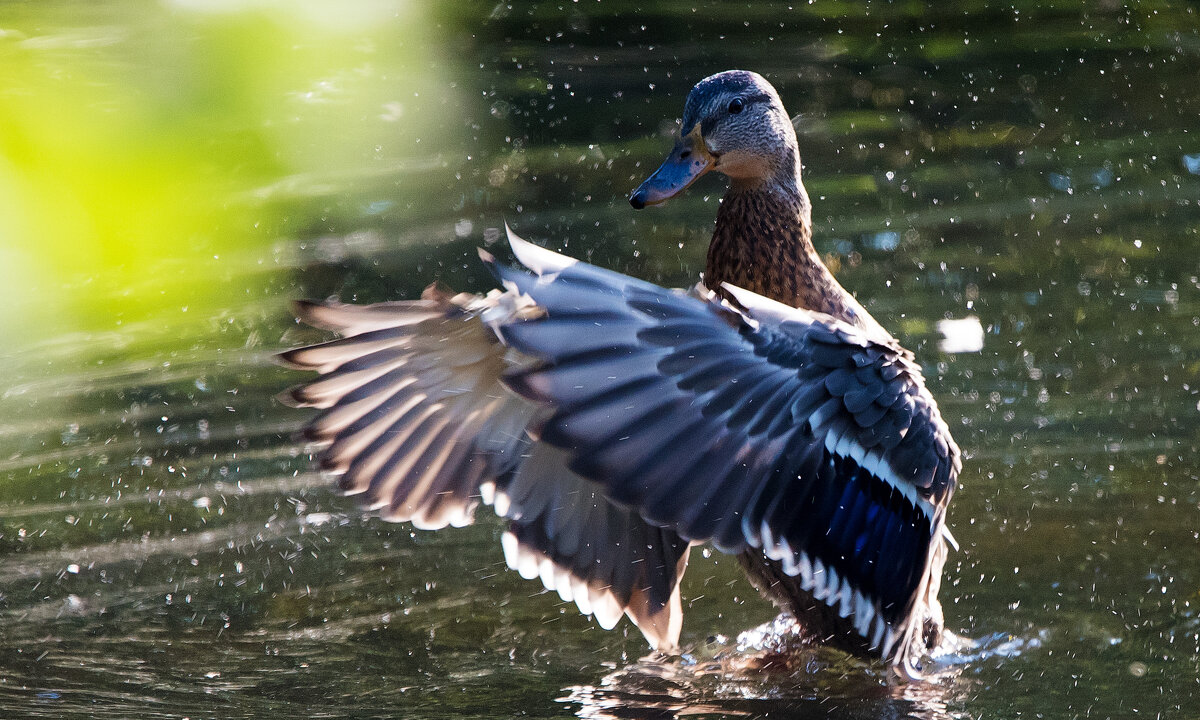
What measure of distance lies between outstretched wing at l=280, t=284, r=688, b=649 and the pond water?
27 centimetres

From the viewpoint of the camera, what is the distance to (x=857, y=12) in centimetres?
1130

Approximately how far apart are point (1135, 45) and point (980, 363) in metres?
5.50

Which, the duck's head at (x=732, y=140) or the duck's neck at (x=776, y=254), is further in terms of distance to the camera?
the duck's head at (x=732, y=140)

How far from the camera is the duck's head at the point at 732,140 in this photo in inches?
171

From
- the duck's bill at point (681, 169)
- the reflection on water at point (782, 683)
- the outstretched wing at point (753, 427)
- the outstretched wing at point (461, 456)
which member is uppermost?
the duck's bill at point (681, 169)

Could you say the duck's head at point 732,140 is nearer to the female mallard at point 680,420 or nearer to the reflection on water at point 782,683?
the female mallard at point 680,420

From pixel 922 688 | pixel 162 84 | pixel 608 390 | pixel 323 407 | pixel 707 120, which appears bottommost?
pixel 922 688

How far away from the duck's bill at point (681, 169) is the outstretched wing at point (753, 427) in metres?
0.87

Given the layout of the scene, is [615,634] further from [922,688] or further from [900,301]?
[900,301]

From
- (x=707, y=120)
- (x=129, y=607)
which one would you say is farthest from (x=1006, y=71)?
(x=129, y=607)

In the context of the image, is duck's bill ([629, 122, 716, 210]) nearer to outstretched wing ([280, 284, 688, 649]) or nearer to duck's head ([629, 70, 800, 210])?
duck's head ([629, 70, 800, 210])

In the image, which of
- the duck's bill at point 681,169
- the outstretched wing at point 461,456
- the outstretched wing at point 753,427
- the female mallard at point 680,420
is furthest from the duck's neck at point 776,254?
the outstretched wing at point 461,456

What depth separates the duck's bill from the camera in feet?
14.0

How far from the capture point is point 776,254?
14.0 feet
